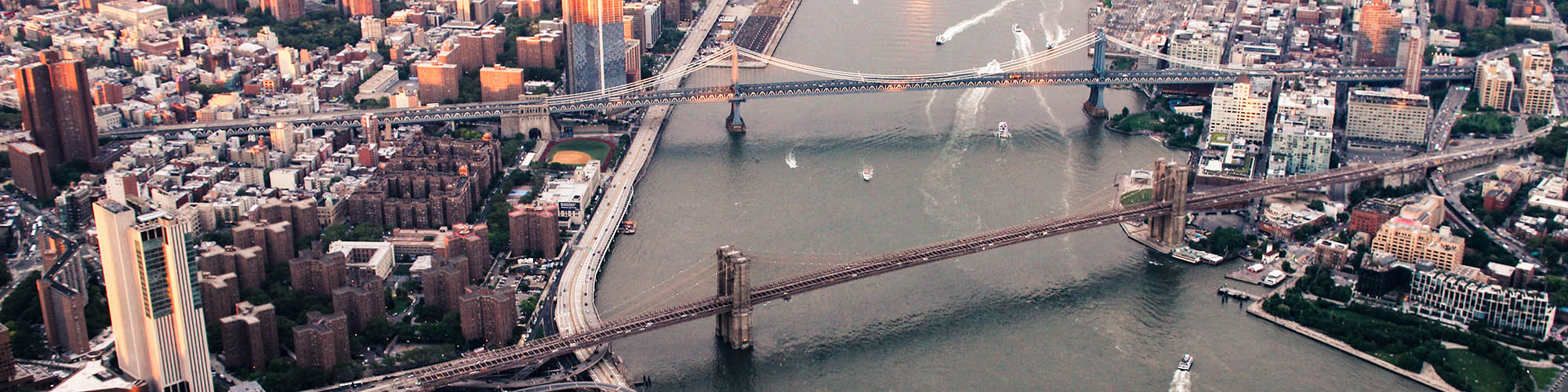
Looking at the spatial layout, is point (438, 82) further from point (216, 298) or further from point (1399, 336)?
point (1399, 336)

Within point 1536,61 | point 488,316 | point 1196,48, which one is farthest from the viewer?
point 1196,48

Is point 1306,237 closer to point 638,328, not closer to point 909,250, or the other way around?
point 909,250

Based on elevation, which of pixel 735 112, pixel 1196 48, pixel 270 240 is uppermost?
pixel 1196 48

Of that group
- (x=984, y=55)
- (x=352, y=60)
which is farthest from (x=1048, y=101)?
(x=352, y=60)

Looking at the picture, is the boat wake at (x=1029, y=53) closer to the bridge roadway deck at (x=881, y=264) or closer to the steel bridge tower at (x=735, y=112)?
the steel bridge tower at (x=735, y=112)

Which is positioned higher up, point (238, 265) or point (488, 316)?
point (238, 265)

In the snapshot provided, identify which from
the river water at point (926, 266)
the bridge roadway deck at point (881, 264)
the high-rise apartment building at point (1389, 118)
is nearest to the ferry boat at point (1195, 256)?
the river water at point (926, 266)

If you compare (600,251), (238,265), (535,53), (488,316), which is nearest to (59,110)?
(238,265)
